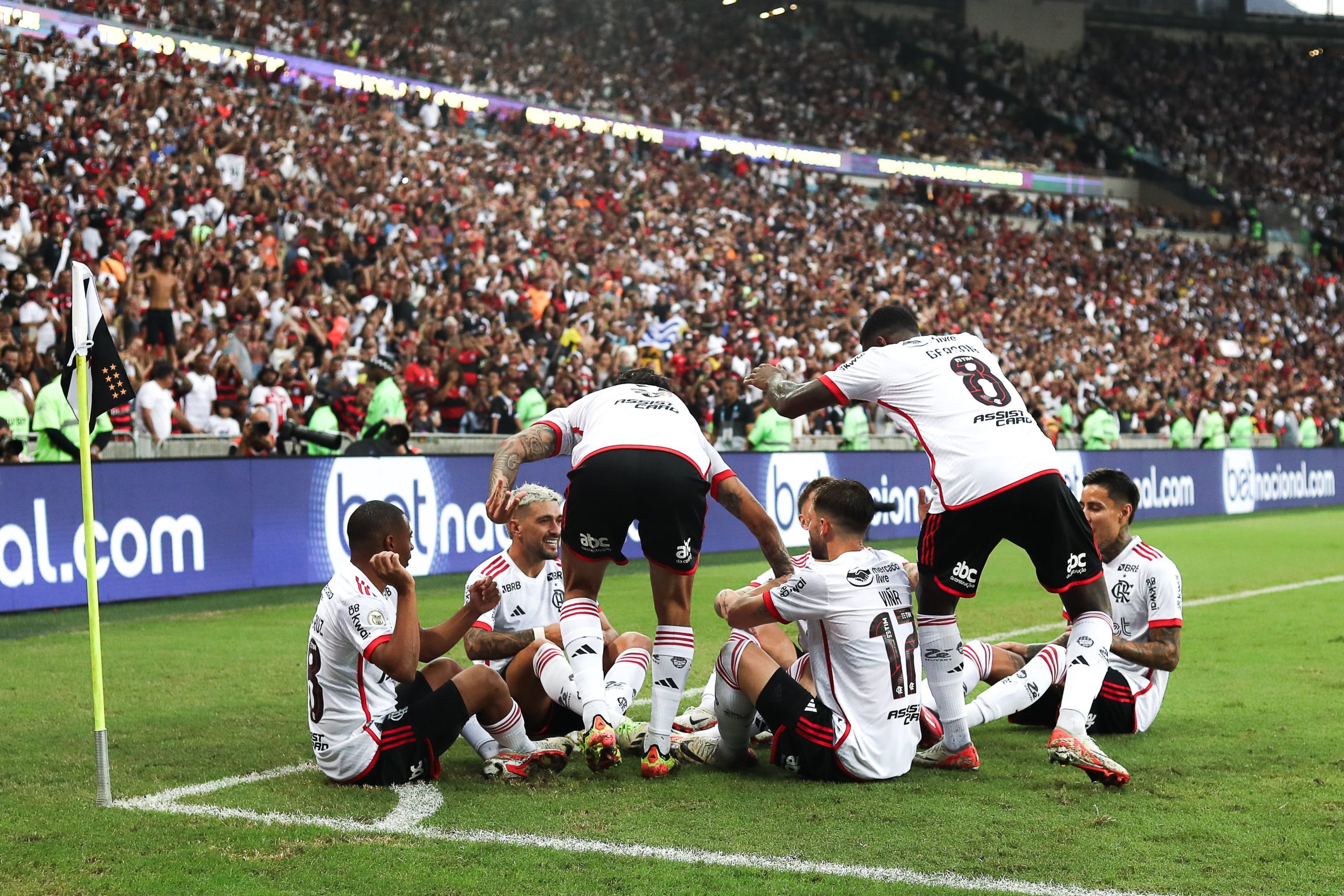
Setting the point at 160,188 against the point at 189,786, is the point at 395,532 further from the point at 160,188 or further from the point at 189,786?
the point at 160,188

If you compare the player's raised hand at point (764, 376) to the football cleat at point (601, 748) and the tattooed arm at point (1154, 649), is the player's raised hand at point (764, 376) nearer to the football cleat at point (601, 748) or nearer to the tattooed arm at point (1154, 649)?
the football cleat at point (601, 748)

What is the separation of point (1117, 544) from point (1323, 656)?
3.41m

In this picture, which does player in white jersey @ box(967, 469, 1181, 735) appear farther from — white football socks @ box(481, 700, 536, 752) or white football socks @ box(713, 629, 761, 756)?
white football socks @ box(481, 700, 536, 752)

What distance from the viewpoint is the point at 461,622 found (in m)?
5.53

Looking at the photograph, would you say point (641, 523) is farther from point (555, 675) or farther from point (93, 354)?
point (93, 354)

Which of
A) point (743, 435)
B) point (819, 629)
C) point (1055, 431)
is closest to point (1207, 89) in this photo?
point (1055, 431)

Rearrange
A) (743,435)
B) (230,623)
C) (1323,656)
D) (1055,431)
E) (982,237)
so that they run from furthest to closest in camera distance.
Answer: (982,237) < (1055,431) < (743,435) < (230,623) < (1323,656)

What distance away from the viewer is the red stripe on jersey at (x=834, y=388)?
19.9 ft

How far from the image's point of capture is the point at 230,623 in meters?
11.1

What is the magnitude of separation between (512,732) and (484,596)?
89 centimetres

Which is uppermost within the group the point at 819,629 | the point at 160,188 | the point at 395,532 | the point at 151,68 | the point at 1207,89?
the point at 1207,89

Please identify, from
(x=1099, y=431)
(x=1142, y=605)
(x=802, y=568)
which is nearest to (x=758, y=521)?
(x=802, y=568)

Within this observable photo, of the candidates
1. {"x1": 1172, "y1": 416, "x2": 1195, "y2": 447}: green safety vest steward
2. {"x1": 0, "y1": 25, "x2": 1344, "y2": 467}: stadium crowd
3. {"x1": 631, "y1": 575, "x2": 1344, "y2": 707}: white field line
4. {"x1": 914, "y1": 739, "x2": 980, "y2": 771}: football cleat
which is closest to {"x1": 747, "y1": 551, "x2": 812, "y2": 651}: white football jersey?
{"x1": 914, "y1": 739, "x2": 980, "y2": 771}: football cleat

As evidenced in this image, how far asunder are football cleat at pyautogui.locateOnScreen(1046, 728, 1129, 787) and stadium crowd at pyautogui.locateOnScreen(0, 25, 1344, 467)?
8106 millimetres
